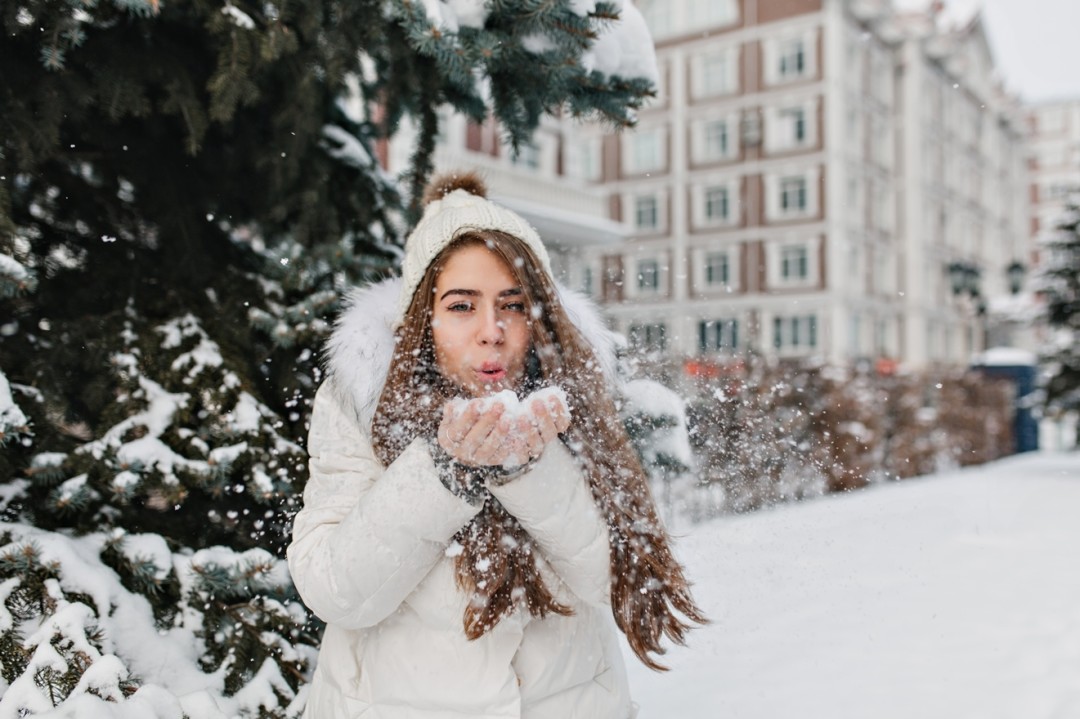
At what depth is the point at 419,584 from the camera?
4.97 feet

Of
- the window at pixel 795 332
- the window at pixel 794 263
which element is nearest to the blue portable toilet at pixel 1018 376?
the window at pixel 795 332

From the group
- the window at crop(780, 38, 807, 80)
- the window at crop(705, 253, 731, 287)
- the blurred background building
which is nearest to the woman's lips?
the blurred background building

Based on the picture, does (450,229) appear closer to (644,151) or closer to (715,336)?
(715,336)

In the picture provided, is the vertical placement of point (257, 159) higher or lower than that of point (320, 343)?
higher

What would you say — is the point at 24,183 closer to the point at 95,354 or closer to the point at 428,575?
the point at 95,354

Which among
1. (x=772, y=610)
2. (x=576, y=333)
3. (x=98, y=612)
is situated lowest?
(x=772, y=610)

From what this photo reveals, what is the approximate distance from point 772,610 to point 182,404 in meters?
3.00

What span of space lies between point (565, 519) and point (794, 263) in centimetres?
3032

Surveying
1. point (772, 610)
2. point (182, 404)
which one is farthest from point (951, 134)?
point (182, 404)

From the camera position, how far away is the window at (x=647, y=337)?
205 cm

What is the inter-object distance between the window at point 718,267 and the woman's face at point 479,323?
2937 centimetres

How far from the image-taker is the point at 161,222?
9.08 feet

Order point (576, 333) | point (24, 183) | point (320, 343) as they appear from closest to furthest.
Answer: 1. point (576, 333)
2. point (320, 343)
3. point (24, 183)


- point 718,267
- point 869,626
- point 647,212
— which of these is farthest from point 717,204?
point 869,626
